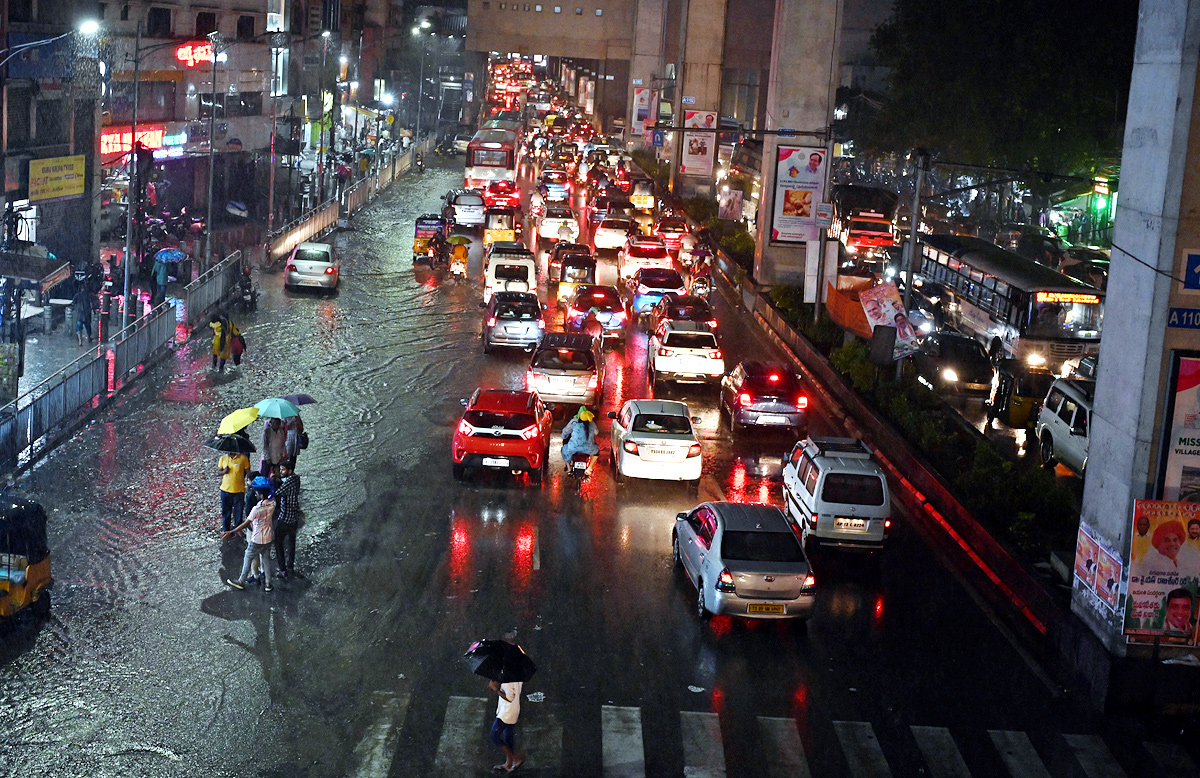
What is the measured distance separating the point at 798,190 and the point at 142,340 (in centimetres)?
2104

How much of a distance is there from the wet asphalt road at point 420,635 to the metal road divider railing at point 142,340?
6.15 feet

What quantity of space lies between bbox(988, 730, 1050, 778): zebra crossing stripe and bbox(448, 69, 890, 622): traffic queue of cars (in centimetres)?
297

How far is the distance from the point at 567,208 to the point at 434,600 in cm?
4007

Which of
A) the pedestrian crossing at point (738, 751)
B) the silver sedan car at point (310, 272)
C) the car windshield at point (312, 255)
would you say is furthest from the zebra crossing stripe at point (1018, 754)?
the car windshield at point (312, 255)

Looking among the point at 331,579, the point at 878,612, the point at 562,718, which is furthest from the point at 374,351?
the point at 562,718

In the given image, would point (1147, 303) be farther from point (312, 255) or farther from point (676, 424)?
point (312, 255)

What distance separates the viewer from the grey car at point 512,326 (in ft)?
105

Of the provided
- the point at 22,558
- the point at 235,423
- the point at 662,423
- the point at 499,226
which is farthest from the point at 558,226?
the point at 22,558

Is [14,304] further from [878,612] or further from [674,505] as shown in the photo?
[878,612]

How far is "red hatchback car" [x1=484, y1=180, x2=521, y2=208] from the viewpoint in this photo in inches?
2482

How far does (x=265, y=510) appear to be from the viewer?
1608 cm

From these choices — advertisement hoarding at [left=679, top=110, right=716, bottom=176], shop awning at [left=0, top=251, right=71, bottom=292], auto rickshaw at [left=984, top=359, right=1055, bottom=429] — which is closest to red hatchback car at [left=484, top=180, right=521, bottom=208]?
advertisement hoarding at [left=679, top=110, right=716, bottom=176]

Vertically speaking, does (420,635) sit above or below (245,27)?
below

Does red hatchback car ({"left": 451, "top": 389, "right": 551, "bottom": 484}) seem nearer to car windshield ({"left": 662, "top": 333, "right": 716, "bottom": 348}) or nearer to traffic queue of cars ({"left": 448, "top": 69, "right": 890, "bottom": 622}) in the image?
traffic queue of cars ({"left": 448, "top": 69, "right": 890, "bottom": 622})
